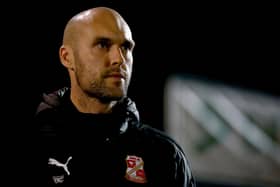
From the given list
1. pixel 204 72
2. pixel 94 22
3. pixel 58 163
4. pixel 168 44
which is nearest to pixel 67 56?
pixel 94 22

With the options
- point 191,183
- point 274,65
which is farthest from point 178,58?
point 191,183

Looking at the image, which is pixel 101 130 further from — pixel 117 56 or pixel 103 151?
pixel 117 56

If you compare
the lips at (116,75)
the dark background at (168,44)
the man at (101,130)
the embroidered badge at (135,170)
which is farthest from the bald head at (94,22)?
the dark background at (168,44)

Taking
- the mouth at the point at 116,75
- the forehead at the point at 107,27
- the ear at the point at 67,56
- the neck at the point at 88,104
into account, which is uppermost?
the forehead at the point at 107,27

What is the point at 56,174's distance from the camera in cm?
173

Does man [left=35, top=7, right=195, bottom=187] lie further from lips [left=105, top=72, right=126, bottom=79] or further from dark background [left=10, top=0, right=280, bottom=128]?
dark background [left=10, top=0, right=280, bottom=128]

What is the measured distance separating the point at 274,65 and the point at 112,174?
9.87 ft

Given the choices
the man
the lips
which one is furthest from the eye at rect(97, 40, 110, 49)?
the lips

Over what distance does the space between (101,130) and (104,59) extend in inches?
9.4

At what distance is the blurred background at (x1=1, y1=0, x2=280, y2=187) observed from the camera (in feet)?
10.7

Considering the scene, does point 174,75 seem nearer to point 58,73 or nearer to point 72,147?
point 58,73

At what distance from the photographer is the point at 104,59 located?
6.07 feet

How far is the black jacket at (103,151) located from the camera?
1.74 metres

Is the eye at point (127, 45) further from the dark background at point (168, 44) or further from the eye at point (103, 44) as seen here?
the dark background at point (168, 44)
